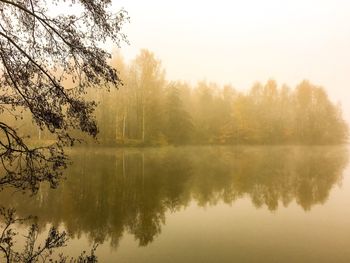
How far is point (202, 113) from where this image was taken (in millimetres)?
66438

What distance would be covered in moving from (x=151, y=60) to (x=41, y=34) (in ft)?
152

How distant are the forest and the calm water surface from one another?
29370 mm

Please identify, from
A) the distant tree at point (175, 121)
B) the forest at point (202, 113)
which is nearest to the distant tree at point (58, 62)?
the forest at point (202, 113)

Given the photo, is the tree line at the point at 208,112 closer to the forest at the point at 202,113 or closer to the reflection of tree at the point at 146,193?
the forest at the point at 202,113

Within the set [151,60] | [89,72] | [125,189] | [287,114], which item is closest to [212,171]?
[125,189]

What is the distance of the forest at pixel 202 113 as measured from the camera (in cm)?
4894

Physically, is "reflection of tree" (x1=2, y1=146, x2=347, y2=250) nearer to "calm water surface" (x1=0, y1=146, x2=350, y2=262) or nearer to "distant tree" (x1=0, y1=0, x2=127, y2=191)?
"calm water surface" (x1=0, y1=146, x2=350, y2=262)

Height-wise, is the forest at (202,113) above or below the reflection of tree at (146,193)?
above

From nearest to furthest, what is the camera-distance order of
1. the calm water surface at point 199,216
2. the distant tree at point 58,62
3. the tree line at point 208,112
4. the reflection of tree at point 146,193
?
the distant tree at point 58,62 < the calm water surface at point 199,216 < the reflection of tree at point 146,193 < the tree line at point 208,112

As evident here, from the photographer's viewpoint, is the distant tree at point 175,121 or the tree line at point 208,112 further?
the distant tree at point 175,121

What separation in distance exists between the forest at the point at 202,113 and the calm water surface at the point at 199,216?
2937 centimetres

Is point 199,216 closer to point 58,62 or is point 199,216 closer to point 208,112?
point 58,62

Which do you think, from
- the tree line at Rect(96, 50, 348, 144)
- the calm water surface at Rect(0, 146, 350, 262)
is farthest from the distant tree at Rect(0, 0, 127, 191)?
the tree line at Rect(96, 50, 348, 144)

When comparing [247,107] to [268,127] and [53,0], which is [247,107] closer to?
[268,127]
